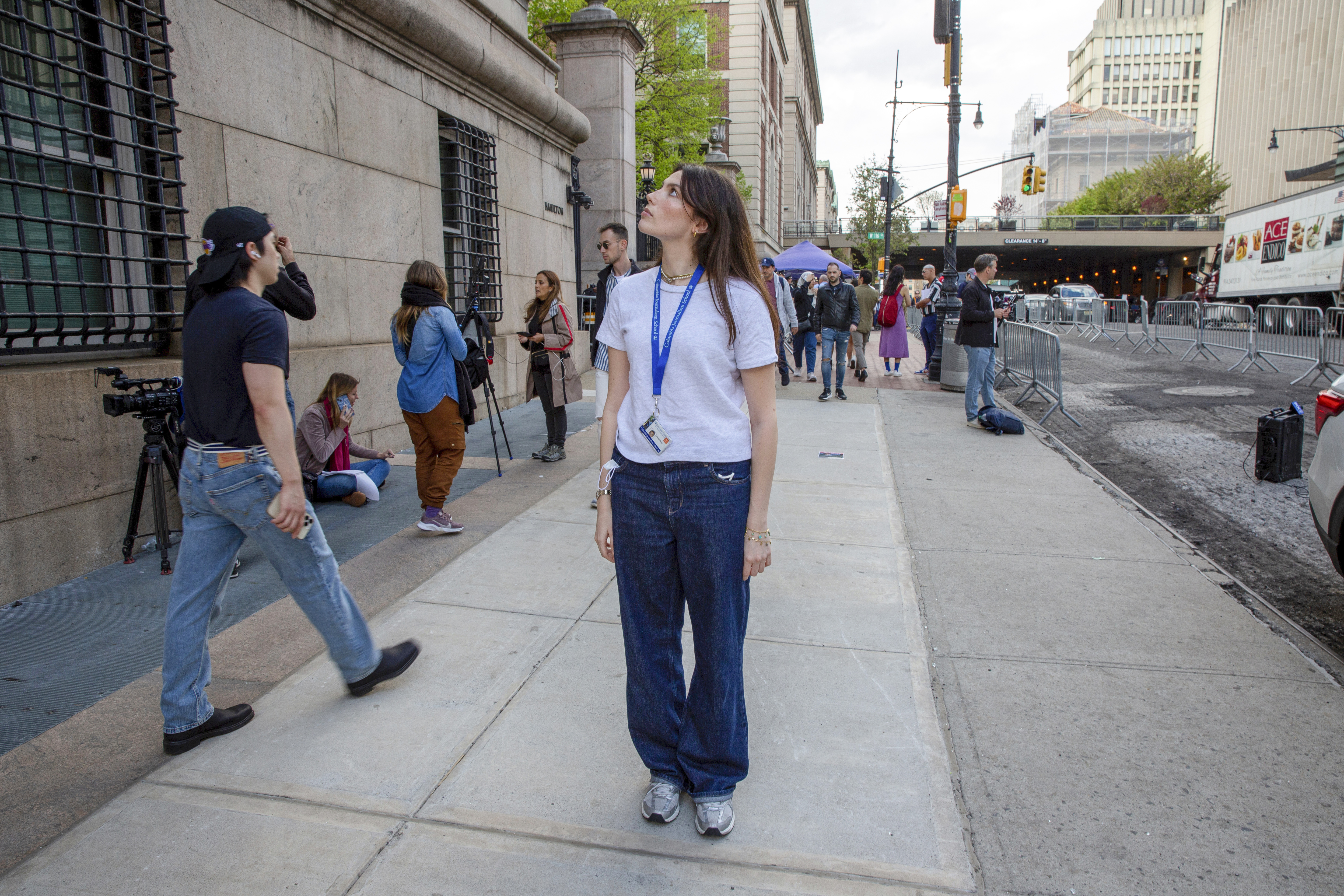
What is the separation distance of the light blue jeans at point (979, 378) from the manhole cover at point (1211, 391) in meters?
4.98

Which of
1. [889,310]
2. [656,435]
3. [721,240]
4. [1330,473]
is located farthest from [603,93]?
[656,435]

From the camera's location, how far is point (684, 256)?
2480mm

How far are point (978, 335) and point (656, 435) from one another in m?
8.44

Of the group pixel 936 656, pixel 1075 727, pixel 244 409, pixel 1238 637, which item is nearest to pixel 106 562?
pixel 244 409

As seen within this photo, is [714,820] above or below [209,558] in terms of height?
below

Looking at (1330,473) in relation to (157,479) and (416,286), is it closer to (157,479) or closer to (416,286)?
(416,286)

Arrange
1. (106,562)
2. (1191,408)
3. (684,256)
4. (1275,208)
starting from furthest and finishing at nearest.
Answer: (1275,208) → (1191,408) → (106,562) → (684,256)

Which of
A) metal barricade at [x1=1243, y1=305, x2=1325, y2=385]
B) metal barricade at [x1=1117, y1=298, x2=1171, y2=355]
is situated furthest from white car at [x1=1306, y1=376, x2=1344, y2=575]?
metal barricade at [x1=1117, y1=298, x2=1171, y2=355]

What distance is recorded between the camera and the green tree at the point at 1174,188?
63156 millimetres

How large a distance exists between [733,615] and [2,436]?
3.99 meters

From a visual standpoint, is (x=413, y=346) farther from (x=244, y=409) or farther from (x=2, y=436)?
(x=244, y=409)

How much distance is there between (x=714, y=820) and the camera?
2.61 m

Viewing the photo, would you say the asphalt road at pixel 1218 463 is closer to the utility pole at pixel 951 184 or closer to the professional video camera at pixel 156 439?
the utility pole at pixel 951 184

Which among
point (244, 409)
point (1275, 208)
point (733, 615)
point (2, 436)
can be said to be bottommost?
point (733, 615)
